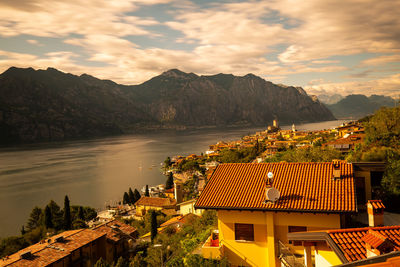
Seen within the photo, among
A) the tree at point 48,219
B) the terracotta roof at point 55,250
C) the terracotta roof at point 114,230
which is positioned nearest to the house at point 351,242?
the terracotta roof at point 55,250

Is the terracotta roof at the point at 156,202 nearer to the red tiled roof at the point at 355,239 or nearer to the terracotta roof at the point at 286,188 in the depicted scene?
the terracotta roof at the point at 286,188

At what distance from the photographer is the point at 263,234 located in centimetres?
860

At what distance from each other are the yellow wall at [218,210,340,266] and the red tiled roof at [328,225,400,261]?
129 inches

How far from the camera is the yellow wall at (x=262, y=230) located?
805 cm

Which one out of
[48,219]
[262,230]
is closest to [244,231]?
[262,230]

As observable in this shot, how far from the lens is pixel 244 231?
8781mm

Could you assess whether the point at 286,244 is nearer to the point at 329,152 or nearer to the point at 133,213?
the point at 329,152

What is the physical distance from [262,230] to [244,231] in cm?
57

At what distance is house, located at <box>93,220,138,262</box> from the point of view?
2137 cm

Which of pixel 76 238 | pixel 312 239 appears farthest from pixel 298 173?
pixel 76 238

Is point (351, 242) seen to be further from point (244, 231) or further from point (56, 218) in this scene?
point (56, 218)

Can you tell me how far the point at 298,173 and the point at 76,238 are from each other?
17559 mm

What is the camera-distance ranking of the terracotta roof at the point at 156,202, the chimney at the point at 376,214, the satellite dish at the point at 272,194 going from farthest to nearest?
the terracotta roof at the point at 156,202 → the satellite dish at the point at 272,194 → the chimney at the point at 376,214

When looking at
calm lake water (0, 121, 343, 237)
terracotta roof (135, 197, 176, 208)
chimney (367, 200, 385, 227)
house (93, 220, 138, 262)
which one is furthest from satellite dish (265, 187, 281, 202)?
calm lake water (0, 121, 343, 237)
